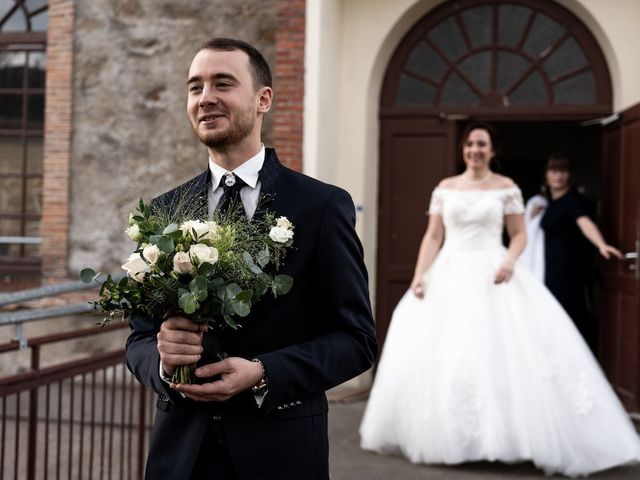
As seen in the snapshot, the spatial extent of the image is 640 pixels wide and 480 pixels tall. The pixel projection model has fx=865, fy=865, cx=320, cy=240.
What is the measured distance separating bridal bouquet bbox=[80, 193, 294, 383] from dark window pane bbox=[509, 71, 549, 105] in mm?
6491

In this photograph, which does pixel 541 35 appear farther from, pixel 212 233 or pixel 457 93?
pixel 212 233

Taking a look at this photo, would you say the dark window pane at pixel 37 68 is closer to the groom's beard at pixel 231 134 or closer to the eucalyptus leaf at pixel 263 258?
the groom's beard at pixel 231 134

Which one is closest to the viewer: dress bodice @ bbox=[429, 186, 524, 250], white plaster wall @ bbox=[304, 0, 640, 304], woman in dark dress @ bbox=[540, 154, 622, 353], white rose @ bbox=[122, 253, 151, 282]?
white rose @ bbox=[122, 253, 151, 282]

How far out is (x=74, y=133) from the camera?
8531mm

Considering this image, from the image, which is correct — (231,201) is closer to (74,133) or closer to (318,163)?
(318,163)

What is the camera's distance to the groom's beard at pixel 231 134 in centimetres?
216

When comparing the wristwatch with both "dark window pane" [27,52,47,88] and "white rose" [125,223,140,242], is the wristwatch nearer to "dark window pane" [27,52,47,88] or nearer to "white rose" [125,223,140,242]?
"white rose" [125,223,140,242]

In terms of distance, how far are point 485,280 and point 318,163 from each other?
2193 millimetres

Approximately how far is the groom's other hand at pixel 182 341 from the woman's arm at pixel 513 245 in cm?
434

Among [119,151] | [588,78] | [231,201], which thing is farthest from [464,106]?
[231,201]

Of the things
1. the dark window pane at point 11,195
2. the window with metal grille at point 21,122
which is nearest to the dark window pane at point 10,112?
the window with metal grille at point 21,122

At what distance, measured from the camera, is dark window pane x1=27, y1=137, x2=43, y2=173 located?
351 inches

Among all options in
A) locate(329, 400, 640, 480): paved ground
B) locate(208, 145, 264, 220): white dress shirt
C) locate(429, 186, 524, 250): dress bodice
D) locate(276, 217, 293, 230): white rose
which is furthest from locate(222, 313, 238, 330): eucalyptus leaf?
locate(429, 186, 524, 250): dress bodice

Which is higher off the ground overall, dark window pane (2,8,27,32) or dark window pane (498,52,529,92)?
dark window pane (2,8,27,32)
